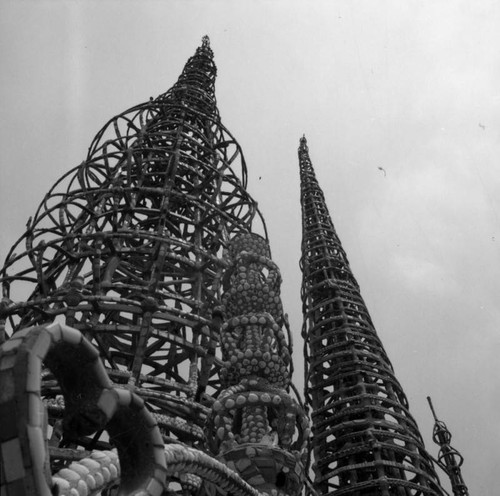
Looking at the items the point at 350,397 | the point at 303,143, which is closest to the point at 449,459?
the point at 350,397

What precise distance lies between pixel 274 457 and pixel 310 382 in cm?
2082

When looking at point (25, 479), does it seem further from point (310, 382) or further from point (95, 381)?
point (310, 382)

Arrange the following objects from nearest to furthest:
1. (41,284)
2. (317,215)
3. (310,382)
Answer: (41,284)
(310,382)
(317,215)

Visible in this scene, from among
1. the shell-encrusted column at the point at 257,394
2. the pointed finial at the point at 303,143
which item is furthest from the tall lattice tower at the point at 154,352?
the pointed finial at the point at 303,143

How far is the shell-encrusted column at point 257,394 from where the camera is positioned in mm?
6738

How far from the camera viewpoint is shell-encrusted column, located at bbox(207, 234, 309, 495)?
6.74 metres

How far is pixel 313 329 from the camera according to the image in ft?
94.6

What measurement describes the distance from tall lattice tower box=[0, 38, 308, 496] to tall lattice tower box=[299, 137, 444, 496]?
8.66 metres

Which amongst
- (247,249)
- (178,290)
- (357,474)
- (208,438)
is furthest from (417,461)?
(208,438)

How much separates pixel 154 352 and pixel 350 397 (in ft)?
31.4

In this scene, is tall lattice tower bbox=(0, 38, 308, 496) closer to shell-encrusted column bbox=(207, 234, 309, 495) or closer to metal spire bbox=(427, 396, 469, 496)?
shell-encrusted column bbox=(207, 234, 309, 495)

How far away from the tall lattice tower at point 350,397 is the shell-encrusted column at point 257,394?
12849 millimetres

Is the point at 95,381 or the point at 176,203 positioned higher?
the point at 176,203

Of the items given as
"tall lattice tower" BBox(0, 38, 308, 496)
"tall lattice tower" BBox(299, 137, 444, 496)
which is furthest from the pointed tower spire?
"tall lattice tower" BBox(299, 137, 444, 496)
